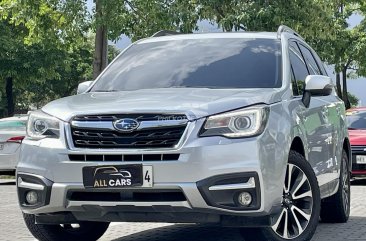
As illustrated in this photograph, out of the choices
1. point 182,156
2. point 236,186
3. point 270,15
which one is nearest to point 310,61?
point 236,186

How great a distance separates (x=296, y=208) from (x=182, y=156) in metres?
1.38

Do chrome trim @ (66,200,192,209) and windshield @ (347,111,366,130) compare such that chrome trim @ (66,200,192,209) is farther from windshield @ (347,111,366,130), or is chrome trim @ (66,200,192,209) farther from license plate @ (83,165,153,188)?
windshield @ (347,111,366,130)

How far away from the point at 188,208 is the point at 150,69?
1902 millimetres

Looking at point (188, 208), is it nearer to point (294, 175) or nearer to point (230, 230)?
point (294, 175)

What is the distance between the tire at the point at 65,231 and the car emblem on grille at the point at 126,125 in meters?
Result: 1.27

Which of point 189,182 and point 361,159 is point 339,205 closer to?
point 189,182

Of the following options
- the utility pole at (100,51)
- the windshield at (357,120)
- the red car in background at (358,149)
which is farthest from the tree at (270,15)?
the red car in background at (358,149)

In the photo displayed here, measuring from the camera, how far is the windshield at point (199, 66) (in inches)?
260

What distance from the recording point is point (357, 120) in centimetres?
1579

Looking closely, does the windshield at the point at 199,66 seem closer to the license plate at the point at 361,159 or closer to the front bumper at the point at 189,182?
the front bumper at the point at 189,182

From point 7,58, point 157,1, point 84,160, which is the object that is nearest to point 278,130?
point 84,160

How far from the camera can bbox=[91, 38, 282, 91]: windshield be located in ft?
21.7

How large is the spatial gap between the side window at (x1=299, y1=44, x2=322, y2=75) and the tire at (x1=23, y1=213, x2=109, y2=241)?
2.57 m

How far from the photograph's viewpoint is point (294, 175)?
623 cm
